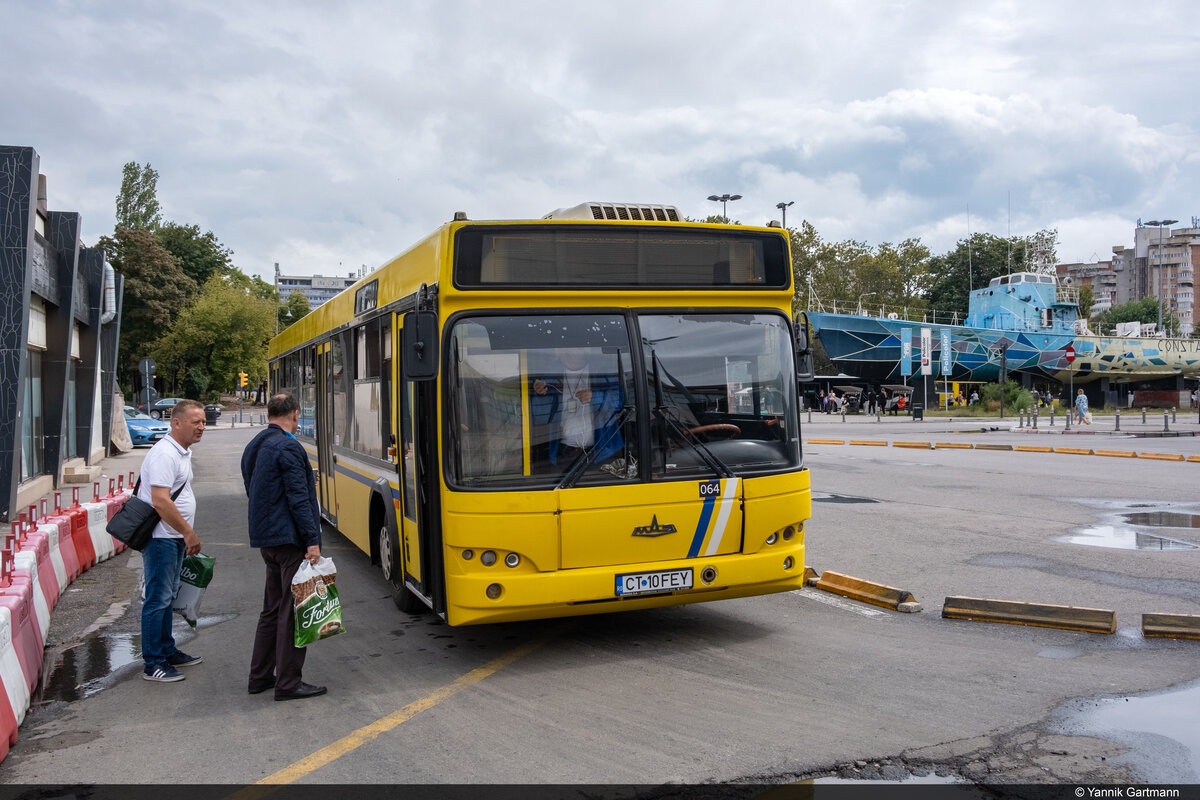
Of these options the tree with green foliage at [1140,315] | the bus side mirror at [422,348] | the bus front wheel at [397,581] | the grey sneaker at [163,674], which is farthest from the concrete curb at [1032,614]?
the tree with green foliage at [1140,315]

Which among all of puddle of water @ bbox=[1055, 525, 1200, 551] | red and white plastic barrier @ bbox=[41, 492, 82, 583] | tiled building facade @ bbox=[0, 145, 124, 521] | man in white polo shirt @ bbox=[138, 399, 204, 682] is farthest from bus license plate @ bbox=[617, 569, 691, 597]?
tiled building facade @ bbox=[0, 145, 124, 521]

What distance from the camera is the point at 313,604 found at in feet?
18.0

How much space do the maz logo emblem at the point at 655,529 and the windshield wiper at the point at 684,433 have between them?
0.49 metres

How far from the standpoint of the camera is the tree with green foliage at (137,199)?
2810 inches

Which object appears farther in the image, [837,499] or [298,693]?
[837,499]

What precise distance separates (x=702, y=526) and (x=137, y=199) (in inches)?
2985

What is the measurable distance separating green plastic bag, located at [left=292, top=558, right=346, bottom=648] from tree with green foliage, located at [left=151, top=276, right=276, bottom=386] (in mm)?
63789

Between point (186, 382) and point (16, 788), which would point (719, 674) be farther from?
point (186, 382)

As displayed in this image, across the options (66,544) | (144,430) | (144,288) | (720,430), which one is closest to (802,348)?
(720,430)

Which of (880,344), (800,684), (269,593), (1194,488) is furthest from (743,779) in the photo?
(880,344)

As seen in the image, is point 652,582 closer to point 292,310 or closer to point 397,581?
point 397,581

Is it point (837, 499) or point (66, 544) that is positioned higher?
point (66, 544)

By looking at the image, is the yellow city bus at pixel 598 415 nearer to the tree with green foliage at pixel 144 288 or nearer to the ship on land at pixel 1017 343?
the ship on land at pixel 1017 343

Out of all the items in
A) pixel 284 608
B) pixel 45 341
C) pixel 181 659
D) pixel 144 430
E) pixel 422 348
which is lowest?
pixel 181 659
